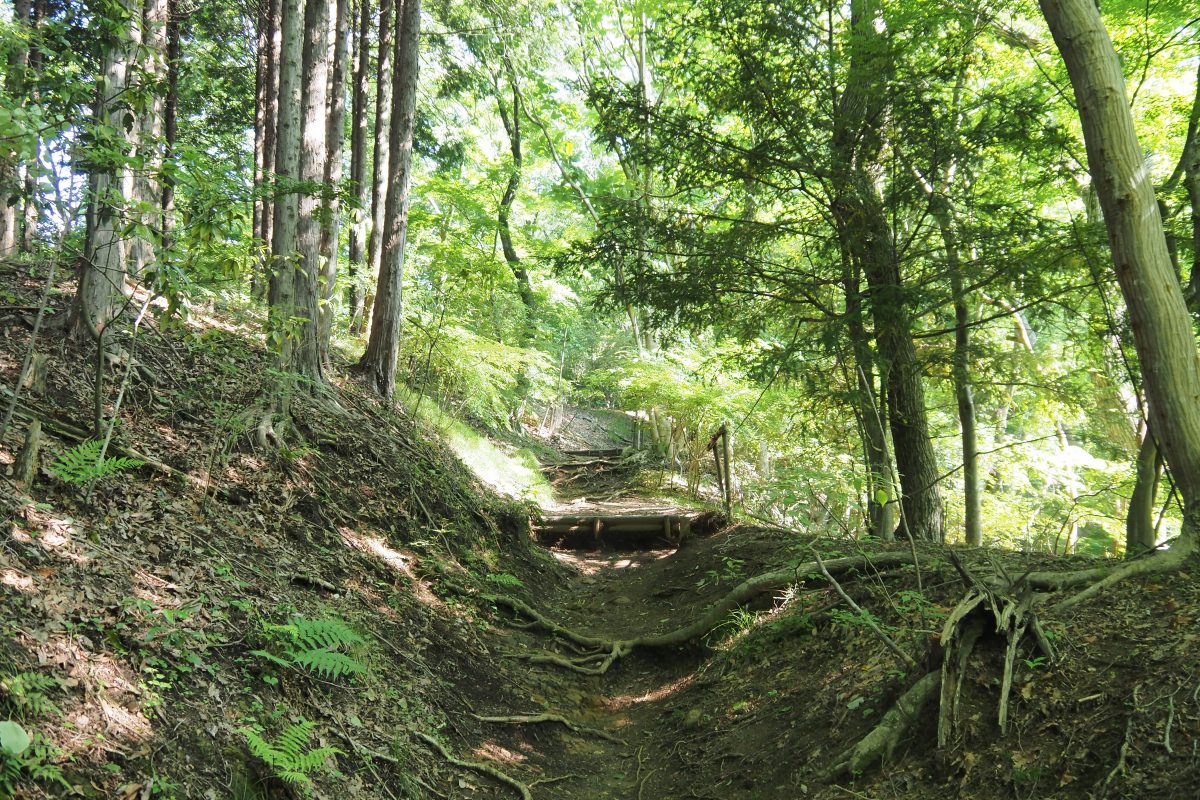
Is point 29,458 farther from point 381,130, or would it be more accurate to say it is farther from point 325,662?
point 381,130

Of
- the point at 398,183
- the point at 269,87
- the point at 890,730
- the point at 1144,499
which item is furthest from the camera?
the point at 269,87

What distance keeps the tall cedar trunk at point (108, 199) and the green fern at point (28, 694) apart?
2080mm

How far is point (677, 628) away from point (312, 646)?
154 inches

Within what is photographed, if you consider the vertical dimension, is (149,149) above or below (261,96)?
below

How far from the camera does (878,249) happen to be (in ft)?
22.8

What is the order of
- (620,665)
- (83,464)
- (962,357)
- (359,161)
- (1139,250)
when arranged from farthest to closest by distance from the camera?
(359,161) < (962,357) < (620,665) < (1139,250) < (83,464)

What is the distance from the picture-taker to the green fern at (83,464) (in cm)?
387

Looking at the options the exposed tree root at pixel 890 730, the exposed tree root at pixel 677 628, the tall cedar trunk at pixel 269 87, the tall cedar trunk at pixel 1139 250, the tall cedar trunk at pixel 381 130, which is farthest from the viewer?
the tall cedar trunk at pixel 381 130

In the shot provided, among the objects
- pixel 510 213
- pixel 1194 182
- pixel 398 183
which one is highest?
pixel 510 213

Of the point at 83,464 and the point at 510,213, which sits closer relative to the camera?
the point at 83,464

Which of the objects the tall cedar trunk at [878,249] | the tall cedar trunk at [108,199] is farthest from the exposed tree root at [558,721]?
the tall cedar trunk at [108,199]

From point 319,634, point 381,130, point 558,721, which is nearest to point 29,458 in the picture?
point 319,634

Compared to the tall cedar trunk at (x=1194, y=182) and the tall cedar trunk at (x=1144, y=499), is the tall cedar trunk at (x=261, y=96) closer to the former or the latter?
the tall cedar trunk at (x=1194, y=182)

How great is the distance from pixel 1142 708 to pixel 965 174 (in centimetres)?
525
